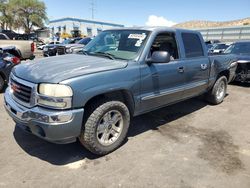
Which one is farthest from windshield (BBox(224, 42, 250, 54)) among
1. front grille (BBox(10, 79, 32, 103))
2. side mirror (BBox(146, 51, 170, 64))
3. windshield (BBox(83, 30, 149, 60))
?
front grille (BBox(10, 79, 32, 103))

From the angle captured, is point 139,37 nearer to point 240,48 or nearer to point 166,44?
point 166,44

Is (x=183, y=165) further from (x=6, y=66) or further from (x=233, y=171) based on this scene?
(x=6, y=66)

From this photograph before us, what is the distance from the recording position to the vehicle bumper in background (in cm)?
314

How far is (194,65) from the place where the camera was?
5.19 metres

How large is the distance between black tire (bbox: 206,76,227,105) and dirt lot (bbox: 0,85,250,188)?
1.36m

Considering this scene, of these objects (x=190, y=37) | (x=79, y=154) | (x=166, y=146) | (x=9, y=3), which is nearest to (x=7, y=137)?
(x=79, y=154)

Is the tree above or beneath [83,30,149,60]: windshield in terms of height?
above

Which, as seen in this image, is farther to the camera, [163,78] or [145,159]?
[163,78]

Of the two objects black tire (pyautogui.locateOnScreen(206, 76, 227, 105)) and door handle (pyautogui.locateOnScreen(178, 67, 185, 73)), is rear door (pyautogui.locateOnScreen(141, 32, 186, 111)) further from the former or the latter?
black tire (pyautogui.locateOnScreen(206, 76, 227, 105))

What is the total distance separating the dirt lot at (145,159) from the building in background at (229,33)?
2673 cm

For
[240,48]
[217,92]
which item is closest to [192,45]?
[217,92]

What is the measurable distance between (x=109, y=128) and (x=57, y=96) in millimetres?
1047

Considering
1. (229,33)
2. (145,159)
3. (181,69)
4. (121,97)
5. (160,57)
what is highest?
(229,33)

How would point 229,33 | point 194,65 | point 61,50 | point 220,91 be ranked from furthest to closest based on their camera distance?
point 229,33, point 61,50, point 220,91, point 194,65
